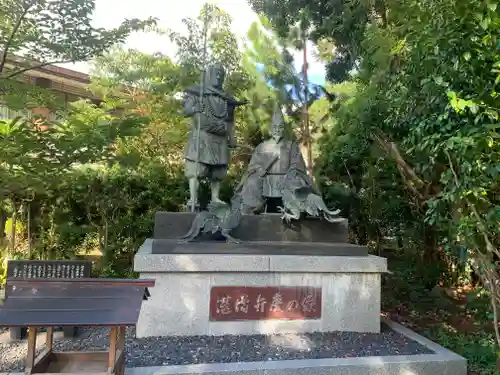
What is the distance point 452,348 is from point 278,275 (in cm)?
219

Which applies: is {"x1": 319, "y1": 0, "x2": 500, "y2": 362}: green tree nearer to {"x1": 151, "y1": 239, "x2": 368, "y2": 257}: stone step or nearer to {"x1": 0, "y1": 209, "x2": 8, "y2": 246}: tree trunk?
{"x1": 151, "y1": 239, "x2": 368, "y2": 257}: stone step

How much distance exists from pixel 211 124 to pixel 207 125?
6 cm

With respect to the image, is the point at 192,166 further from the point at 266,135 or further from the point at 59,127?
the point at 266,135

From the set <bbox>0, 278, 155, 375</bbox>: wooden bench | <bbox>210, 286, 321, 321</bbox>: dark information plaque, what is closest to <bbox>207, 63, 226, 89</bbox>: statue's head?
<bbox>210, 286, 321, 321</bbox>: dark information plaque

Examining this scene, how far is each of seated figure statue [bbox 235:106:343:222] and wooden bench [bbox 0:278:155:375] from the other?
2760 millimetres

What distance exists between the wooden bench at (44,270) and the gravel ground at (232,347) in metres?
0.16

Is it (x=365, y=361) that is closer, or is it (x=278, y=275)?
(x=365, y=361)

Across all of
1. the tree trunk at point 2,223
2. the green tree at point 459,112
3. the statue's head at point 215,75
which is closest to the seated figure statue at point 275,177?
the statue's head at point 215,75

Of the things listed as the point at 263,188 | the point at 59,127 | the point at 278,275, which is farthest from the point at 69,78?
the point at 278,275

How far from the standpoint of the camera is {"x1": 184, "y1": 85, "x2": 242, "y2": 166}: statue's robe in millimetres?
5067

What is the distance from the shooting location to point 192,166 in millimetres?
5137

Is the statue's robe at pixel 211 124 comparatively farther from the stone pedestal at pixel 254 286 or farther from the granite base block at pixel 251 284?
the granite base block at pixel 251 284

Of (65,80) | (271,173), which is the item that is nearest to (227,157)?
(271,173)

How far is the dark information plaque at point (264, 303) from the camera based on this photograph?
407 cm
